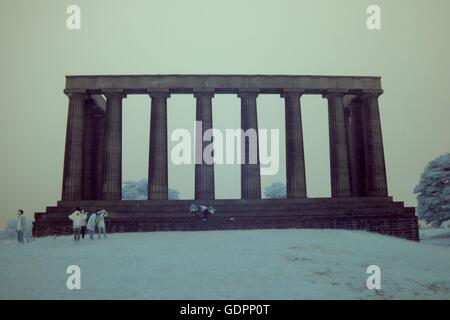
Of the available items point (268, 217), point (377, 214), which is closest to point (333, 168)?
point (377, 214)

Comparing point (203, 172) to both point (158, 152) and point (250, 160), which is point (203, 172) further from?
point (158, 152)

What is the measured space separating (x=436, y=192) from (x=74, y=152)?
Answer: 52.0 m

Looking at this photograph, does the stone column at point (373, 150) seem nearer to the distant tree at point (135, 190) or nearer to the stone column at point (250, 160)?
the stone column at point (250, 160)

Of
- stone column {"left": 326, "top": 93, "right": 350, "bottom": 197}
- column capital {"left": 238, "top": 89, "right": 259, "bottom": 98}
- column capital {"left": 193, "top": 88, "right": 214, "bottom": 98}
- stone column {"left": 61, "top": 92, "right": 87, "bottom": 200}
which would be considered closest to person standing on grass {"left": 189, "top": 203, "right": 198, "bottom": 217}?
column capital {"left": 193, "top": 88, "right": 214, "bottom": 98}

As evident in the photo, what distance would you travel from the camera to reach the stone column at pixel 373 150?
53000mm

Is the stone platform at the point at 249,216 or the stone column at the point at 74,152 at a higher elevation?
the stone column at the point at 74,152

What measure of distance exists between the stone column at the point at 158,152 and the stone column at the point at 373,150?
2437cm

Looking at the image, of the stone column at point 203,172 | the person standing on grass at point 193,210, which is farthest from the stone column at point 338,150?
the person standing on grass at point 193,210

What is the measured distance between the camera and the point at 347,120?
2432 inches

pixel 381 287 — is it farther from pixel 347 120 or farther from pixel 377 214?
pixel 347 120

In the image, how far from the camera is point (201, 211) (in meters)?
44.8

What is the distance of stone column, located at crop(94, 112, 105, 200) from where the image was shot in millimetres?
58688

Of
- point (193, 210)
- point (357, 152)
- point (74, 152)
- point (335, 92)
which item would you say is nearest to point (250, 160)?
point (193, 210)

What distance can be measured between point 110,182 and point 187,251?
2504 centimetres
